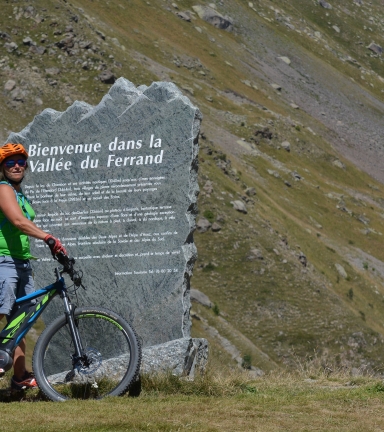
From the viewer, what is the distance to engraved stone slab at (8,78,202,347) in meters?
12.5

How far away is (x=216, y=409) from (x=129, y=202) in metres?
5.06

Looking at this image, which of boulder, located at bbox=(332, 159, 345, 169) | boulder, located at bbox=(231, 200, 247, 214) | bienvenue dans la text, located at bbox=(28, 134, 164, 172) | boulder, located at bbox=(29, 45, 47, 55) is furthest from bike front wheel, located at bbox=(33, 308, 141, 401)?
boulder, located at bbox=(332, 159, 345, 169)

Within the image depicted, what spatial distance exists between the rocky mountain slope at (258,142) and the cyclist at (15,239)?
5361 millimetres

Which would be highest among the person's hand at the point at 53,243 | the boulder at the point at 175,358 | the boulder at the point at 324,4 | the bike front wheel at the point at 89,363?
the person's hand at the point at 53,243

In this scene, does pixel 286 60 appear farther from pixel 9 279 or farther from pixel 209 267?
pixel 9 279

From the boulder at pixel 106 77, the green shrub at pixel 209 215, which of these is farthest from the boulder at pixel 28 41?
the green shrub at pixel 209 215

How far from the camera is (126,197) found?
13.1 m

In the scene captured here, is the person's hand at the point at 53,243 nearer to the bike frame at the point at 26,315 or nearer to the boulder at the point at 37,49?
the bike frame at the point at 26,315

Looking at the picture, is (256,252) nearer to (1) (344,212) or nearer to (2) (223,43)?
(1) (344,212)

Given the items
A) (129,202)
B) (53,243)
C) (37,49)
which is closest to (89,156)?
(129,202)

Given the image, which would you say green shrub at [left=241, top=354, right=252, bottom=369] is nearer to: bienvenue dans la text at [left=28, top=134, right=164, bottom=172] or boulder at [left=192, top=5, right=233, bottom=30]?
bienvenue dans la text at [left=28, top=134, right=164, bottom=172]

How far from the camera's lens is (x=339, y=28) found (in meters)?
161

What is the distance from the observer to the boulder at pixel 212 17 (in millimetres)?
123375

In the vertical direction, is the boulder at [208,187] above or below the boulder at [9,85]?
above
